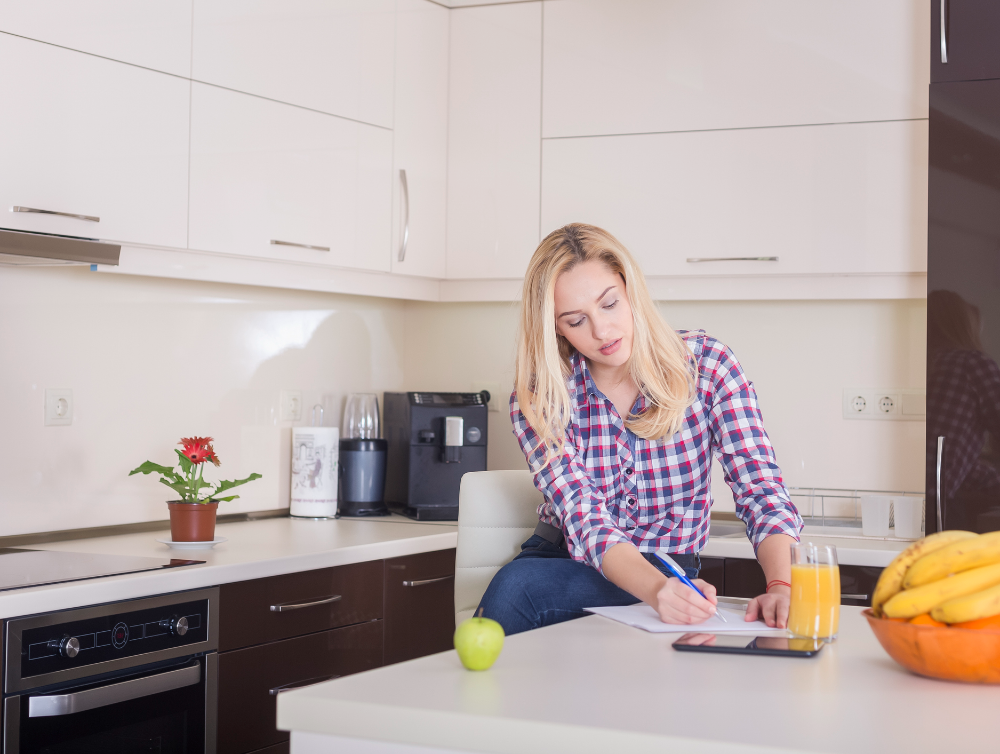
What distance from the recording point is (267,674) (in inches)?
88.7

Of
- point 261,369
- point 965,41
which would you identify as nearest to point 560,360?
point 261,369

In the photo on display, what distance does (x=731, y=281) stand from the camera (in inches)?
116

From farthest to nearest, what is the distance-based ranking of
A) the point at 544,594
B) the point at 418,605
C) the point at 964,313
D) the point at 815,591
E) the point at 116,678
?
1. the point at 418,605
2. the point at 964,313
3. the point at 116,678
4. the point at 544,594
5. the point at 815,591

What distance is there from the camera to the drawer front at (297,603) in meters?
2.17

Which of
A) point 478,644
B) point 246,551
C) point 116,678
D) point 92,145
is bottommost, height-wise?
point 116,678

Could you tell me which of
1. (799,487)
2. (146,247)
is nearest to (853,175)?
(799,487)

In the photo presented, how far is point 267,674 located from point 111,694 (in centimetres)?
41

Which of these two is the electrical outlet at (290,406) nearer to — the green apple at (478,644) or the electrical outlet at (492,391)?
the electrical outlet at (492,391)

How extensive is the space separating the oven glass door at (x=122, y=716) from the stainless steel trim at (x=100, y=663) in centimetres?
3

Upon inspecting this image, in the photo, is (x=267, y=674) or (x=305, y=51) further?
(x=305, y=51)

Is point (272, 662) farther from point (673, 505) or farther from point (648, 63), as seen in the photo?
point (648, 63)

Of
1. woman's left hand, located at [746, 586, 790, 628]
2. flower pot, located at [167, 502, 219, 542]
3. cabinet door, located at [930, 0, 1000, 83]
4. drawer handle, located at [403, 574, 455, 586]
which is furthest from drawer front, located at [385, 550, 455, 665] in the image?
cabinet door, located at [930, 0, 1000, 83]

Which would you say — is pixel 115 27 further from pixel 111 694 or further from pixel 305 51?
pixel 111 694

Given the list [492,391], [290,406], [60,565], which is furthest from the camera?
[492,391]
